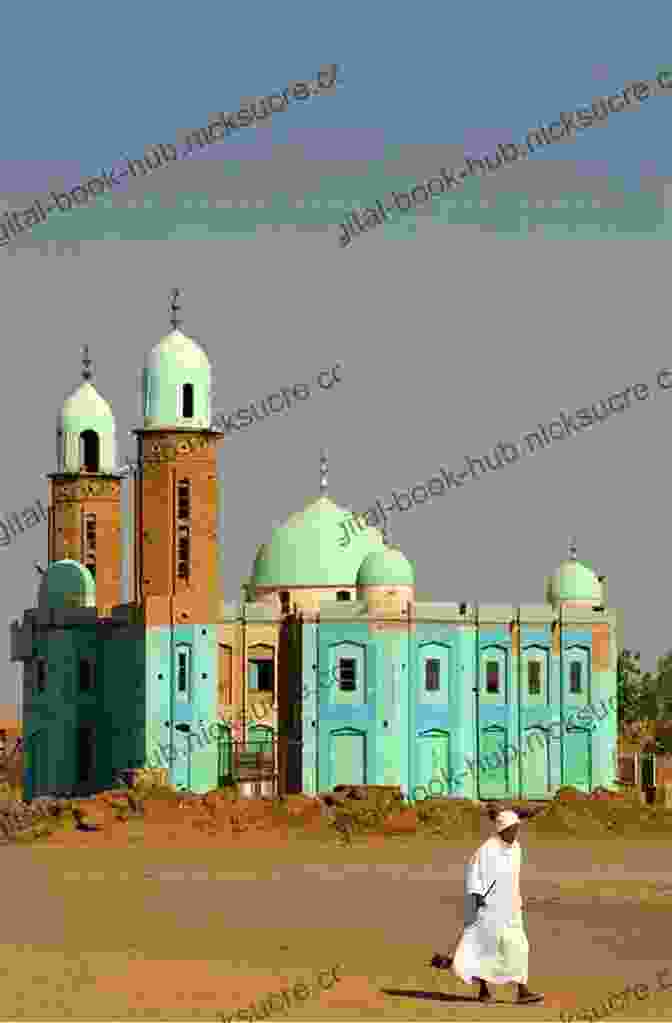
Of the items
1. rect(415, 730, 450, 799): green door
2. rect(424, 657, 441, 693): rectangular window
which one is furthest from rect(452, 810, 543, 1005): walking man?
rect(424, 657, 441, 693): rectangular window

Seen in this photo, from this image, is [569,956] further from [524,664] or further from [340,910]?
[524,664]

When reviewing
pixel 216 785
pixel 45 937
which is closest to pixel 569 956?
pixel 45 937

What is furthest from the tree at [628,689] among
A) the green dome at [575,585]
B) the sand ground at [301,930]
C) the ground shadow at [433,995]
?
the ground shadow at [433,995]

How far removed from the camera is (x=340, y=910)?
40.6 metres

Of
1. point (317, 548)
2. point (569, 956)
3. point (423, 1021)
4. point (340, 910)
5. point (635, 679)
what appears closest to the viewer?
point (423, 1021)

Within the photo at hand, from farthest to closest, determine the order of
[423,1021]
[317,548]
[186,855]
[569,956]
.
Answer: [317,548] < [186,855] < [569,956] < [423,1021]

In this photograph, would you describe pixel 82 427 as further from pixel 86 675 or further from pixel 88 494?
pixel 86 675

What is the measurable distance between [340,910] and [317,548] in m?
43.8

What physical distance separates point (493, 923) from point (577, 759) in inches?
2081

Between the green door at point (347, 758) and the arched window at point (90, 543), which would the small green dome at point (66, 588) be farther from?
the green door at point (347, 758)

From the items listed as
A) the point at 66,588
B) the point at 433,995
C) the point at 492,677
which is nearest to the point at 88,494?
the point at 66,588

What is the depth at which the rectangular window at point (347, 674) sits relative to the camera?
76.1 meters

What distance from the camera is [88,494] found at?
85.6 m

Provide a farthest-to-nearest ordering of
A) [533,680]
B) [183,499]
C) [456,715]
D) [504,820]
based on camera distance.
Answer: [533,680], [456,715], [183,499], [504,820]
